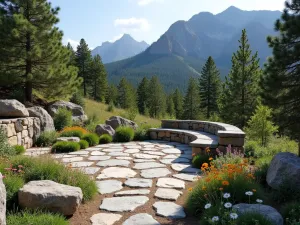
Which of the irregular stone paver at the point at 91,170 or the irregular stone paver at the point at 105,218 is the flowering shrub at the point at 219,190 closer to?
the irregular stone paver at the point at 105,218

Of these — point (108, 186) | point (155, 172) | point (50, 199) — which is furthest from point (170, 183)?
point (50, 199)

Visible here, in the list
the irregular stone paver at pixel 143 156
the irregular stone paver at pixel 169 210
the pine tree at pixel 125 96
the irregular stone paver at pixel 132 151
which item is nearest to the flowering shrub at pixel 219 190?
the irregular stone paver at pixel 169 210

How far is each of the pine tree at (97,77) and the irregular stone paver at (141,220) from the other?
35.8m

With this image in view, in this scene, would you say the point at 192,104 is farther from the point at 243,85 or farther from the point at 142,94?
the point at 243,85

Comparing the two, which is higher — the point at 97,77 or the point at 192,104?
the point at 97,77

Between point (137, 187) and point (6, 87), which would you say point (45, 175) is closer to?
point (137, 187)

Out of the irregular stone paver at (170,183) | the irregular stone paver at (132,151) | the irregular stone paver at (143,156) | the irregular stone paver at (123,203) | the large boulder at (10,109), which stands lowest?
the irregular stone paver at (132,151)

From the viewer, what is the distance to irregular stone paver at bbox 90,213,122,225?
116 inches

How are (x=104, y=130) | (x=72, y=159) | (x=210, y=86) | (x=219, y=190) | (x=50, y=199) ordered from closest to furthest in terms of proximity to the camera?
(x=50, y=199) → (x=219, y=190) → (x=72, y=159) → (x=104, y=130) → (x=210, y=86)

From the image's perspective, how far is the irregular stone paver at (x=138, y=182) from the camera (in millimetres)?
4195

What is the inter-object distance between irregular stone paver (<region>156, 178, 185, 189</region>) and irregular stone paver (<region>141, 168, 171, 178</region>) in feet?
0.84

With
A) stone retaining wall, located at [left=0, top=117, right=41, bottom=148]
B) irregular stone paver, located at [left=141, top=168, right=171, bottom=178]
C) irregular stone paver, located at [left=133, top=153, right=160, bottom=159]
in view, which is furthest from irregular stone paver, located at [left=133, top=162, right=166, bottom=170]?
stone retaining wall, located at [left=0, top=117, right=41, bottom=148]

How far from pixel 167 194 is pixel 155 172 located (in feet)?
3.82

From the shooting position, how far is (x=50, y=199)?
295 cm
